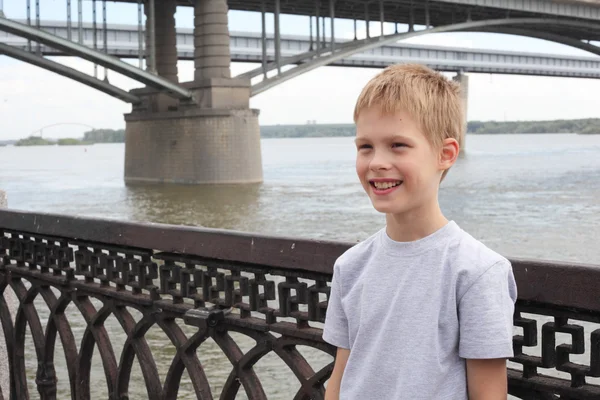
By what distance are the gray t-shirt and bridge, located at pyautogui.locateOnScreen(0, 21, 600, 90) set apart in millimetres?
28848

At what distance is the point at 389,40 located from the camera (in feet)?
120

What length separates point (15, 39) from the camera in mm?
49438

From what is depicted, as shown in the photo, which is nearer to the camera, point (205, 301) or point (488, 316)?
point (488, 316)

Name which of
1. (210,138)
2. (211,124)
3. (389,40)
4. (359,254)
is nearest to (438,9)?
(389,40)

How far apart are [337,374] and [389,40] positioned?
35.6 m

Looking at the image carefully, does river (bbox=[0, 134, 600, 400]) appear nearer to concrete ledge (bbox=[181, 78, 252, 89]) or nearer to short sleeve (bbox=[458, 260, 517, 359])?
concrete ledge (bbox=[181, 78, 252, 89])

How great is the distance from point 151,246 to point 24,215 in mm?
797

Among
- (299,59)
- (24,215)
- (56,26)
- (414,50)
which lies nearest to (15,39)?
(56,26)

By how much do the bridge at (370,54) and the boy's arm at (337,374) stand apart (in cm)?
2873

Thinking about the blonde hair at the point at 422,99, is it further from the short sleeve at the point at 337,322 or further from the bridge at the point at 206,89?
the bridge at the point at 206,89

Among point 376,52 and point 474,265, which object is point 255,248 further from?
point 376,52

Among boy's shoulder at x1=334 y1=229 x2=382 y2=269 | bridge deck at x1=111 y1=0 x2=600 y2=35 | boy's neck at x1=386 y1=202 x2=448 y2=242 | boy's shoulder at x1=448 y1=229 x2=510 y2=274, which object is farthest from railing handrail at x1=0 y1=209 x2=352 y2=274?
bridge deck at x1=111 y1=0 x2=600 y2=35

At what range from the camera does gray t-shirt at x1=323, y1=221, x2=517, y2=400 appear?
1.62m

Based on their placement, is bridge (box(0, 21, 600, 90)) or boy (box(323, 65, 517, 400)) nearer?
boy (box(323, 65, 517, 400))
